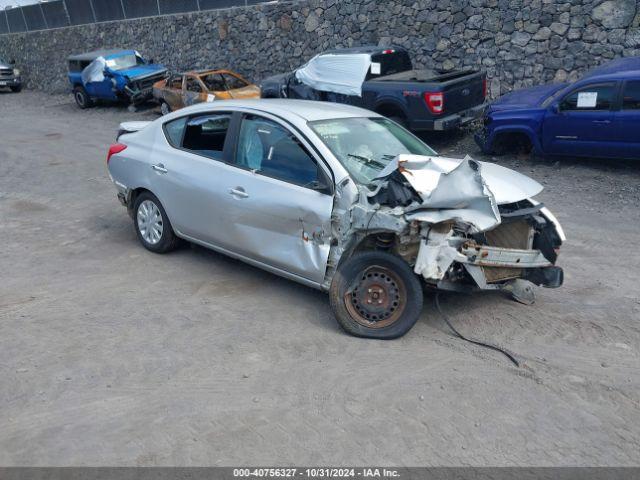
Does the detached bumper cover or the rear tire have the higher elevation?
the rear tire

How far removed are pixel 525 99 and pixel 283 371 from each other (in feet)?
27.6

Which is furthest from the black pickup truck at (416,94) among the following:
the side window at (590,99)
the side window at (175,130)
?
the side window at (175,130)

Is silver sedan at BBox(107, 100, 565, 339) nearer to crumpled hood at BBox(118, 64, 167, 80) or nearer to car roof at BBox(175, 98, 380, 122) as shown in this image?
car roof at BBox(175, 98, 380, 122)

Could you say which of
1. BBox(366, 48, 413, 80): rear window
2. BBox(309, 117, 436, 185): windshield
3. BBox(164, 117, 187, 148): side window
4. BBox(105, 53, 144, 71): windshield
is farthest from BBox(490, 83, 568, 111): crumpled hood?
BBox(105, 53, 144, 71): windshield

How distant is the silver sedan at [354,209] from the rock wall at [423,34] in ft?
29.5

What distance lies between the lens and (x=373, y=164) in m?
5.24

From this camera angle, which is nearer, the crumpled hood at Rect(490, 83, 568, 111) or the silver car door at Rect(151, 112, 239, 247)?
the silver car door at Rect(151, 112, 239, 247)

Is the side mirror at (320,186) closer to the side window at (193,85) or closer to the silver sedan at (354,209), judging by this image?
the silver sedan at (354,209)

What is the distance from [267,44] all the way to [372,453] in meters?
18.1

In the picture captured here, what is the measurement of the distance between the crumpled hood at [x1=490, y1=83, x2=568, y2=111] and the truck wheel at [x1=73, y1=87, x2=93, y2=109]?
53.3ft

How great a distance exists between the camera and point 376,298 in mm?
4703

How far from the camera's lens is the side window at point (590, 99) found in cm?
945

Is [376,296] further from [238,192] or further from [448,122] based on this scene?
[448,122]

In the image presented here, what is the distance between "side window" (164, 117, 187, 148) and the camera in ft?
20.9
